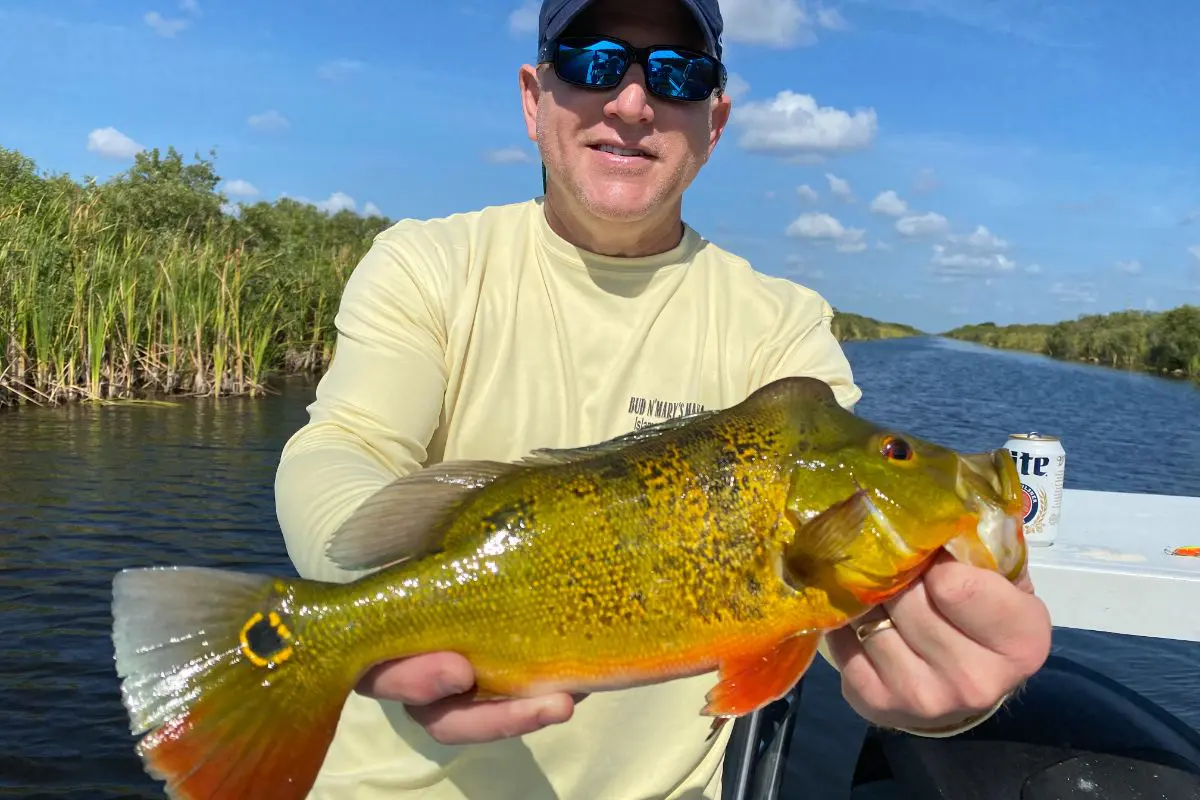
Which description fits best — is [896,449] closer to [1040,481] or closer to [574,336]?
[574,336]

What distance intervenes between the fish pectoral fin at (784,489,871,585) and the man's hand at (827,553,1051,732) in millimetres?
210

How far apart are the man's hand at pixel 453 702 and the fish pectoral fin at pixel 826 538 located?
1.87 feet

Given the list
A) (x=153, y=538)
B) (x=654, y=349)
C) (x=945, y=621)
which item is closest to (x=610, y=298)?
(x=654, y=349)

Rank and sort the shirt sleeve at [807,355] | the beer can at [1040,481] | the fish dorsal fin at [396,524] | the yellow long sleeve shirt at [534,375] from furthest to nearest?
the beer can at [1040,481] < the shirt sleeve at [807,355] < the yellow long sleeve shirt at [534,375] < the fish dorsal fin at [396,524]

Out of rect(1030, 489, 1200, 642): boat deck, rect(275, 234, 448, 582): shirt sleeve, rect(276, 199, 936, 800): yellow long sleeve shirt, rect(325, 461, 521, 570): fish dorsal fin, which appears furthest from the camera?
rect(1030, 489, 1200, 642): boat deck

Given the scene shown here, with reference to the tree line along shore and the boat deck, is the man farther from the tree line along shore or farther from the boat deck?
the tree line along shore

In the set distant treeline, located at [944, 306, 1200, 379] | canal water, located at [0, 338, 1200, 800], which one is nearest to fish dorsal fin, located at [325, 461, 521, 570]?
canal water, located at [0, 338, 1200, 800]

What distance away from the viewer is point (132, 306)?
58.3 feet

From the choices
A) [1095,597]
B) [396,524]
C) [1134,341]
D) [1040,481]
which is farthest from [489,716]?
[1134,341]

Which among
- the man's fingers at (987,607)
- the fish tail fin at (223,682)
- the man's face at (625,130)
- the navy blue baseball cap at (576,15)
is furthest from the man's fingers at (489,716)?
the navy blue baseball cap at (576,15)

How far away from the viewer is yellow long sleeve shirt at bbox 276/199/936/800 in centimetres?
259

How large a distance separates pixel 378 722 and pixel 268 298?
821 inches

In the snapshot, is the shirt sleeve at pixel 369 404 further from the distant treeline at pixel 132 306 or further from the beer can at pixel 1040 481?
the distant treeline at pixel 132 306

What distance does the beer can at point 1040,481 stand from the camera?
13.1 feet
